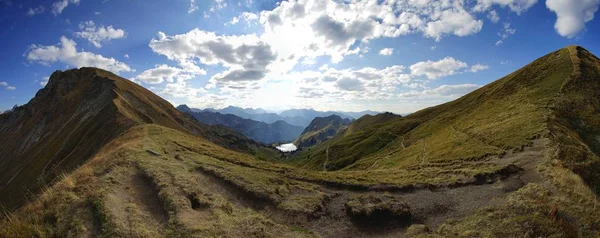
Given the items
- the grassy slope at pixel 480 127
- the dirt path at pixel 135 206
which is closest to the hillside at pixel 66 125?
the dirt path at pixel 135 206

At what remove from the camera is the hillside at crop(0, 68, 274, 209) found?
7481cm

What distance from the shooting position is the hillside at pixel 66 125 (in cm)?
7481

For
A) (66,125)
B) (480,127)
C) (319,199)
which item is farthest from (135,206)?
(66,125)

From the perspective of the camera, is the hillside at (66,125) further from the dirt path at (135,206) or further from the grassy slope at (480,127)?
the grassy slope at (480,127)

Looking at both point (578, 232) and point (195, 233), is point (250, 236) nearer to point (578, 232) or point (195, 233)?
point (195, 233)

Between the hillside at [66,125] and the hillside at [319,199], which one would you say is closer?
the hillside at [319,199]

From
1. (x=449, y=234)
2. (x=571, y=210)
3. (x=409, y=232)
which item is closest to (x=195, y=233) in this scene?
(x=409, y=232)

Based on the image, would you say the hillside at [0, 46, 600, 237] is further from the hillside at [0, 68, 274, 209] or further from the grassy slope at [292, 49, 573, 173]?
the hillside at [0, 68, 274, 209]

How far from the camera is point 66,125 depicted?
119875mm

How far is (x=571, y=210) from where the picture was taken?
69.8 feet

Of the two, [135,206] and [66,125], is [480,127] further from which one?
[66,125]

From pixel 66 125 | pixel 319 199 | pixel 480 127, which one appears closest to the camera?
pixel 319 199

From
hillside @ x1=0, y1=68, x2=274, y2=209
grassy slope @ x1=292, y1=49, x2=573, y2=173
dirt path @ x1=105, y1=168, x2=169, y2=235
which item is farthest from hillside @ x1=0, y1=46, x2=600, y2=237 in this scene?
hillside @ x1=0, y1=68, x2=274, y2=209

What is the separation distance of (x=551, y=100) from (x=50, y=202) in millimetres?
89138
